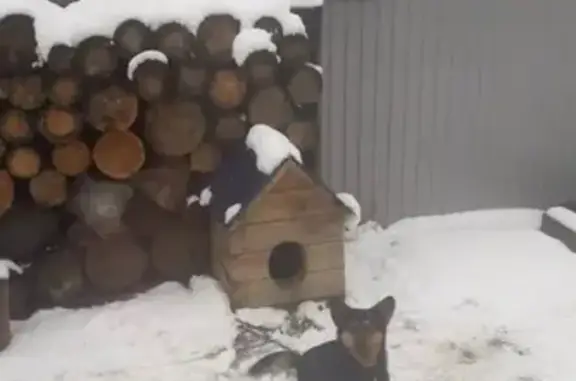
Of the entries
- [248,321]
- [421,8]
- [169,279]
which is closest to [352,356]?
[248,321]

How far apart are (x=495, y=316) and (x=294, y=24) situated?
113 cm

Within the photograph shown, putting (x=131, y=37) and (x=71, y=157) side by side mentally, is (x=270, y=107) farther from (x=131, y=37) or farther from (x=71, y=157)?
(x=71, y=157)

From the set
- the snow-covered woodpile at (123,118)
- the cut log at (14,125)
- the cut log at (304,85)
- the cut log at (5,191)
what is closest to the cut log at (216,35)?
the snow-covered woodpile at (123,118)

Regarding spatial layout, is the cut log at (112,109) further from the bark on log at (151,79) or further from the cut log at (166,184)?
the cut log at (166,184)

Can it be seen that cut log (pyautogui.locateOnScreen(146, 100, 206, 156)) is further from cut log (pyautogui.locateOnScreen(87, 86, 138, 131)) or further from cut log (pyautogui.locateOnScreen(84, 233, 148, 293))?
cut log (pyautogui.locateOnScreen(84, 233, 148, 293))

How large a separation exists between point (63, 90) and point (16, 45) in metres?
0.19

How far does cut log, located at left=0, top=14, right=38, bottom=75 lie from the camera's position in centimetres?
291

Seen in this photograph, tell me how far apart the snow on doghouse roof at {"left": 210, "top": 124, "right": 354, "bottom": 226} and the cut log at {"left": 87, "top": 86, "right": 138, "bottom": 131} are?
0.36 meters

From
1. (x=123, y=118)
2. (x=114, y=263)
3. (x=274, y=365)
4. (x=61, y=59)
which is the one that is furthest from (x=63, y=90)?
(x=274, y=365)

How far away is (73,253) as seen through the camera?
10.3 ft

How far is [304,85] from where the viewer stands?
10.3 ft

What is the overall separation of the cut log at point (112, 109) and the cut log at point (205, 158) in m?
0.25

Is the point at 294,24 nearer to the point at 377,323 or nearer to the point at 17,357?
the point at 377,323

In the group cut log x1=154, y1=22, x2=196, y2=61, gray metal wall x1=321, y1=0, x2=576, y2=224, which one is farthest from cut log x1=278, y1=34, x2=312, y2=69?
gray metal wall x1=321, y1=0, x2=576, y2=224
